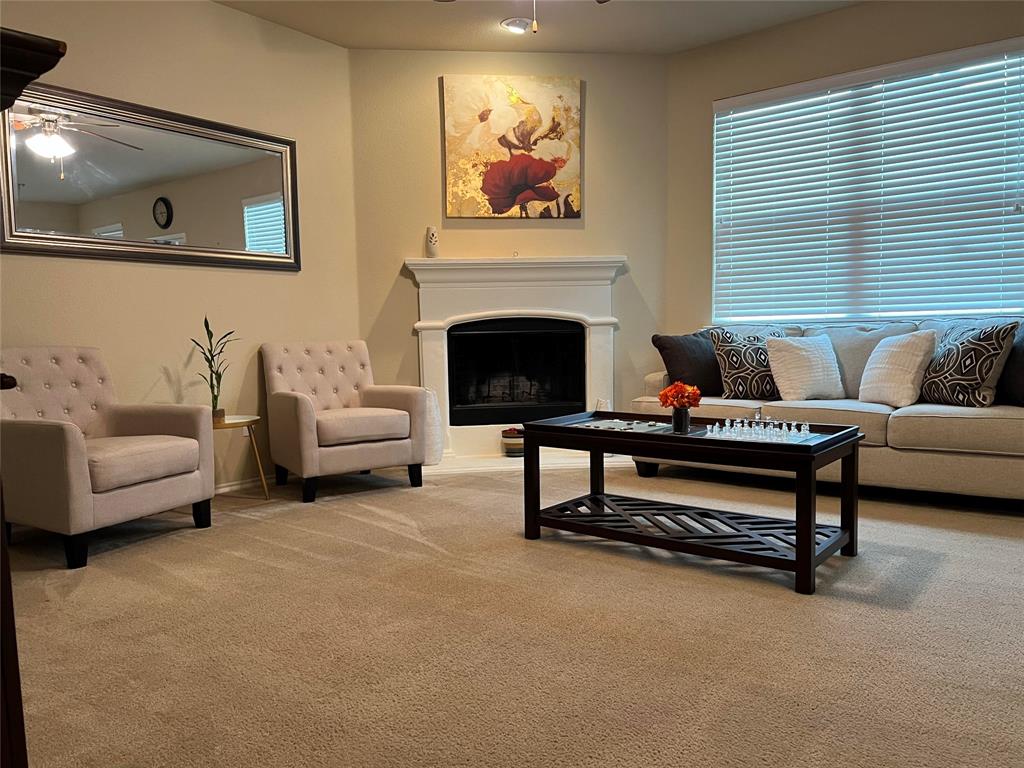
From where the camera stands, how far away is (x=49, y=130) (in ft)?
12.2

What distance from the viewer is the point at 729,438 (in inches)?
112

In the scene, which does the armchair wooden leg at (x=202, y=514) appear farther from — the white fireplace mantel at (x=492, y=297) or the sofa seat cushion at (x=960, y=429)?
the sofa seat cushion at (x=960, y=429)

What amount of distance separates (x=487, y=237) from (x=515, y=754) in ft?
14.0

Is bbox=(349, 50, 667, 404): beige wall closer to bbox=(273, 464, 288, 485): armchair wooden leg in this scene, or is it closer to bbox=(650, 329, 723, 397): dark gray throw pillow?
bbox=(650, 329, 723, 397): dark gray throw pillow

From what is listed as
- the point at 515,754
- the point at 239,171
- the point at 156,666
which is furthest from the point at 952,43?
the point at 156,666

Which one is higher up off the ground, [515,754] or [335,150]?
[335,150]

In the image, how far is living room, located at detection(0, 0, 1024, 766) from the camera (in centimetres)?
193

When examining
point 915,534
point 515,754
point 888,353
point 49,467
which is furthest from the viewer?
point 888,353

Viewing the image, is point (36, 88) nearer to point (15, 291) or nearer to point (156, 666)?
point (15, 291)

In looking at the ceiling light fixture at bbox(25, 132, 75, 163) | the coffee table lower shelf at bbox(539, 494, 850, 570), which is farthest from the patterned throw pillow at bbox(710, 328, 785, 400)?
the ceiling light fixture at bbox(25, 132, 75, 163)

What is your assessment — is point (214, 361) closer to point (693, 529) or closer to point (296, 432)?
point (296, 432)

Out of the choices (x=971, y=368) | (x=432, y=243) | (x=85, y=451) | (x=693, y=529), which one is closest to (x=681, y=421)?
(x=693, y=529)

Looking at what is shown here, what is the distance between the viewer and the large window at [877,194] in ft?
14.5

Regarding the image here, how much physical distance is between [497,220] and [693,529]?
3.09 metres
